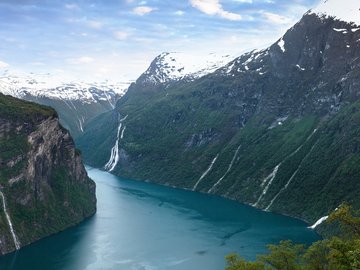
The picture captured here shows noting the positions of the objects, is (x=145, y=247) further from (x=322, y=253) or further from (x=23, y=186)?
(x=322, y=253)

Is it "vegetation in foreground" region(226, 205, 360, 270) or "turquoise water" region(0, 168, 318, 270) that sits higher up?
"vegetation in foreground" region(226, 205, 360, 270)

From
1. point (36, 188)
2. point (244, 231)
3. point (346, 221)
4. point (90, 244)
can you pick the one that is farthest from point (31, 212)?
point (346, 221)

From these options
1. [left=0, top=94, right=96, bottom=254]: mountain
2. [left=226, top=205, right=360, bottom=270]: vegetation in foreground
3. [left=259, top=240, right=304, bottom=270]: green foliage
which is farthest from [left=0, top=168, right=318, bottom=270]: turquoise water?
[left=226, top=205, right=360, bottom=270]: vegetation in foreground

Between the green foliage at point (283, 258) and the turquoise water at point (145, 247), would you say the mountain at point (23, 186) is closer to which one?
the turquoise water at point (145, 247)

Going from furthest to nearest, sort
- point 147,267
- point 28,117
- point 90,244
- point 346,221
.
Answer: point 28,117, point 90,244, point 147,267, point 346,221

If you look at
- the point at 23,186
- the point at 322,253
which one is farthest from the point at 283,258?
the point at 23,186

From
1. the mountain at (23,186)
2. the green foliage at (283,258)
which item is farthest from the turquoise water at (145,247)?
the green foliage at (283,258)

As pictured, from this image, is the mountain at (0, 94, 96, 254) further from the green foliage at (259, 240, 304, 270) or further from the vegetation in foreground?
the vegetation in foreground

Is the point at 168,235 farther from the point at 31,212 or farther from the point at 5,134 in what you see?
the point at 5,134

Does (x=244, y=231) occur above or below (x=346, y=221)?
below

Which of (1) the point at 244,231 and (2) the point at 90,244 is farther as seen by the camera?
(1) the point at 244,231

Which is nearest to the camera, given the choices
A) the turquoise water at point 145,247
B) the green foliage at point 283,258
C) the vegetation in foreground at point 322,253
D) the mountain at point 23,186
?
the vegetation in foreground at point 322,253
